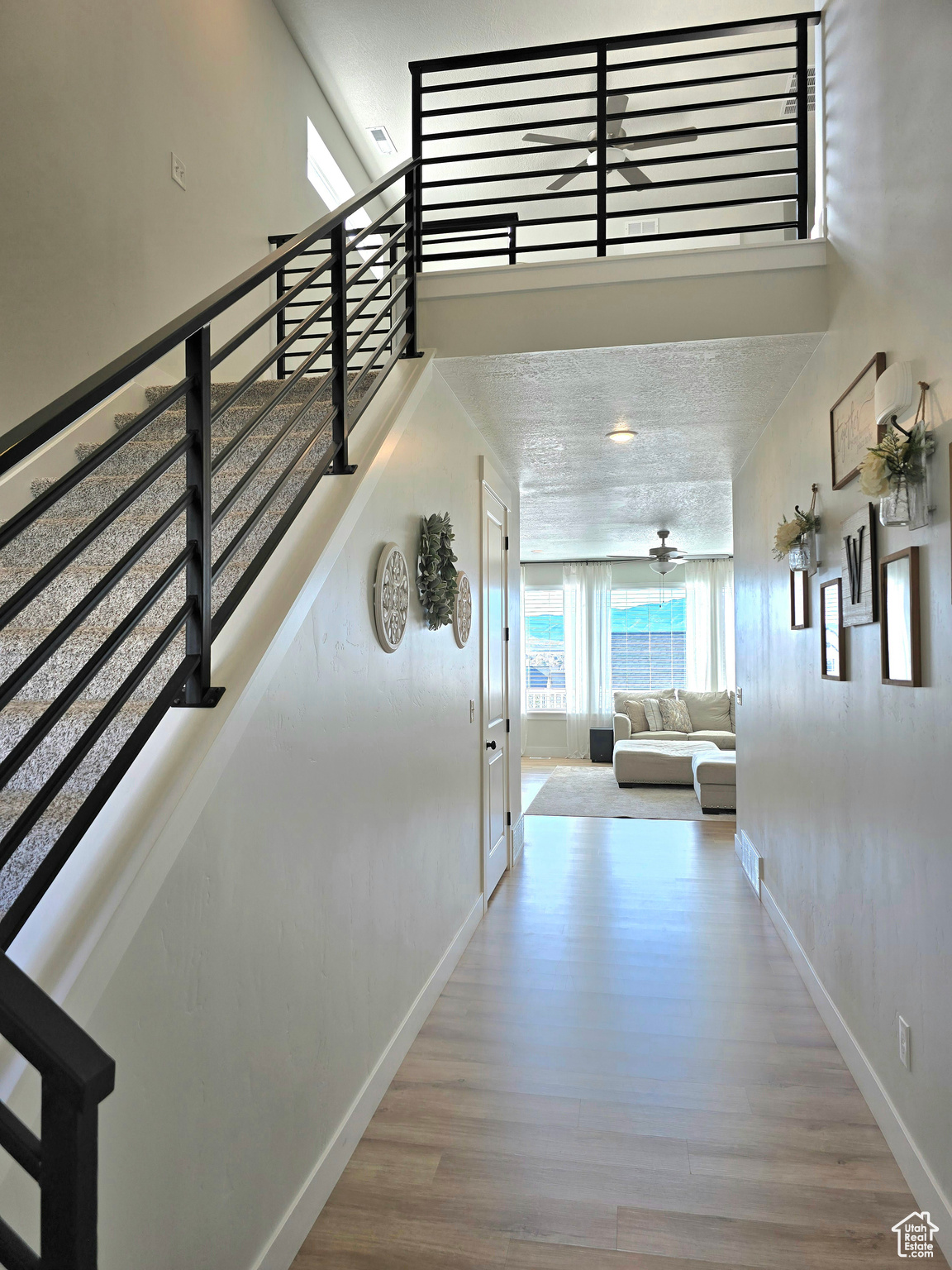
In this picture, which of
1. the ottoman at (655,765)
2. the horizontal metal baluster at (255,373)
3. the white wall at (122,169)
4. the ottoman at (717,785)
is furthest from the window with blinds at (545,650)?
the horizontal metal baluster at (255,373)

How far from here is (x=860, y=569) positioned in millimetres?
2604

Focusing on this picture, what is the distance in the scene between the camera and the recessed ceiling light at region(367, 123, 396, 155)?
222 inches

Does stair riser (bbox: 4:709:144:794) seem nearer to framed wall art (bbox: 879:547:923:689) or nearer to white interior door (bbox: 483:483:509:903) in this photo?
framed wall art (bbox: 879:547:923:689)

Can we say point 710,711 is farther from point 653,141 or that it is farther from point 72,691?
point 72,691

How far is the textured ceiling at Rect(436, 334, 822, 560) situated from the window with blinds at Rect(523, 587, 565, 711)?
4323mm

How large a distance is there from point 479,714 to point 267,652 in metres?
2.82

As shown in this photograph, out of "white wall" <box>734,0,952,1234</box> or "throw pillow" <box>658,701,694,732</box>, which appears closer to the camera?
"white wall" <box>734,0,952,1234</box>

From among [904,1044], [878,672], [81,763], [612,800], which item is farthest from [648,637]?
[81,763]

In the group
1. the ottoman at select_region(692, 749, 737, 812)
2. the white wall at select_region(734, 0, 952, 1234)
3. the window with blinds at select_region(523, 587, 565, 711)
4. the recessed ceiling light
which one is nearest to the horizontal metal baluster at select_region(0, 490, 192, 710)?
the white wall at select_region(734, 0, 952, 1234)

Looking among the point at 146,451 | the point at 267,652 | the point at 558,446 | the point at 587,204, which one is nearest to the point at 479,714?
the point at 558,446

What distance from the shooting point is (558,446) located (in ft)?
15.3

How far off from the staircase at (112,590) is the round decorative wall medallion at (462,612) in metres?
1.18

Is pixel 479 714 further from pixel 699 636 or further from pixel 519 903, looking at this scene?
pixel 699 636

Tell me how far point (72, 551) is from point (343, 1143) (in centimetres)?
185
